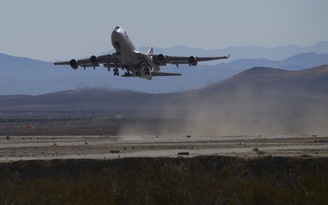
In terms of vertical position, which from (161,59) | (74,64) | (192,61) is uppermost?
(161,59)

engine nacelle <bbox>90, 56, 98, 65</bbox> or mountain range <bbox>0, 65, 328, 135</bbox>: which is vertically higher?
engine nacelle <bbox>90, 56, 98, 65</bbox>

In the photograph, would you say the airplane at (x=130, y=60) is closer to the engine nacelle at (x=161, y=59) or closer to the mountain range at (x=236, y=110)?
the engine nacelle at (x=161, y=59)

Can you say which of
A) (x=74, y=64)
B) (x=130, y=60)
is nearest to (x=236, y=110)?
(x=74, y=64)

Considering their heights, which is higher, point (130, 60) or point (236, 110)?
point (130, 60)

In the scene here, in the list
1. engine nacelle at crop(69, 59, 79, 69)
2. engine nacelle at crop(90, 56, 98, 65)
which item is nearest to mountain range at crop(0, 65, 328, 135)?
engine nacelle at crop(90, 56, 98, 65)

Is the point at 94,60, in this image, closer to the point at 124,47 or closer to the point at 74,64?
the point at 74,64

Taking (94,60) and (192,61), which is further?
(94,60)

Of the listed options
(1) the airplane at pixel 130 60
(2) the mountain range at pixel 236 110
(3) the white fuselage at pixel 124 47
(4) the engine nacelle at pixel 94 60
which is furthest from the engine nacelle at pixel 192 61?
(2) the mountain range at pixel 236 110

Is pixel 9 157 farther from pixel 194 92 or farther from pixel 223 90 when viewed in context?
pixel 223 90

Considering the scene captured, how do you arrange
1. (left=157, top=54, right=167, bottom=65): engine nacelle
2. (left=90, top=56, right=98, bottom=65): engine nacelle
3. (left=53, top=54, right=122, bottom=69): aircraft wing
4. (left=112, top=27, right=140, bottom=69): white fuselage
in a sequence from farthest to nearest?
(left=53, top=54, right=122, bottom=69): aircraft wing < (left=157, top=54, right=167, bottom=65): engine nacelle < (left=90, top=56, right=98, bottom=65): engine nacelle < (left=112, top=27, right=140, bottom=69): white fuselage

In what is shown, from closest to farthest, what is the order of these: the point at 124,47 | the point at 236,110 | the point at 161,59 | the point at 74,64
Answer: the point at 124,47 < the point at 161,59 < the point at 74,64 < the point at 236,110

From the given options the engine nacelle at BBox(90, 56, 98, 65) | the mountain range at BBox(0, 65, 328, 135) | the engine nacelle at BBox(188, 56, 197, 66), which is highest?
the engine nacelle at BBox(90, 56, 98, 65)

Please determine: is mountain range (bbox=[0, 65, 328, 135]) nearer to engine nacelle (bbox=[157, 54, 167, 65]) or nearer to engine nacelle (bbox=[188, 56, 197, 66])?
engine nacelle (bbox=[157, 54, 167, 65])

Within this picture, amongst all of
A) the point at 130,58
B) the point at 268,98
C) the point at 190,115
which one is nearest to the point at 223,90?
the point at 268,98
